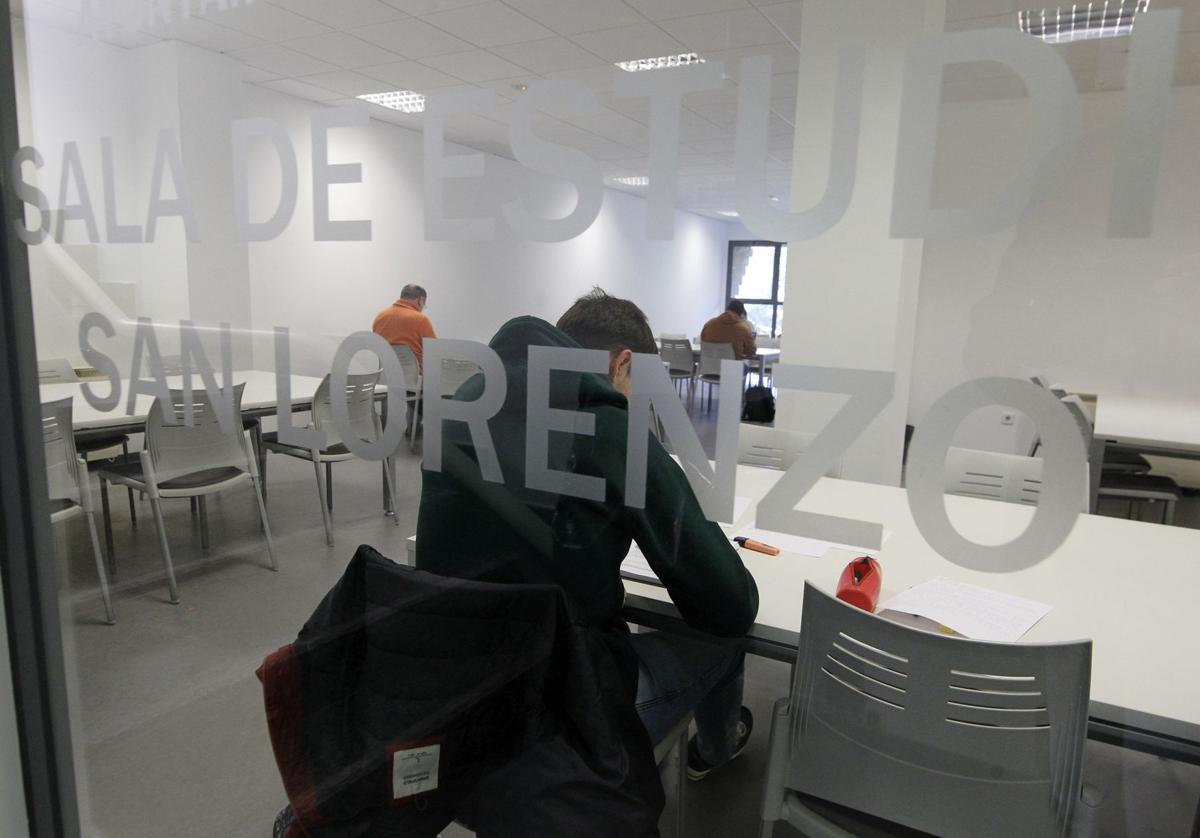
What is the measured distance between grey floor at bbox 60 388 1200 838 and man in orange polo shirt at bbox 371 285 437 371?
19 centimetres

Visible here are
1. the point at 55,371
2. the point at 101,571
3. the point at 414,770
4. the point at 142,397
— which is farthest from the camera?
the point at 101,571

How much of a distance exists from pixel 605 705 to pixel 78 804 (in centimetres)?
108

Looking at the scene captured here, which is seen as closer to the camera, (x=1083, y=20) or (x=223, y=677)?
(x=1083, y=20)

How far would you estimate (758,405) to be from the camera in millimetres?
971

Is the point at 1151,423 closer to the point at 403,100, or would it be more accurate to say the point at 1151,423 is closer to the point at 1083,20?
the point at 1083,20

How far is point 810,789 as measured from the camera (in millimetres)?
1136

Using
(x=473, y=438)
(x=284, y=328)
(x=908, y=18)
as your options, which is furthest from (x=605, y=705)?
(x=908, y=18)

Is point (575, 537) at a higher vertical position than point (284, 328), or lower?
lower

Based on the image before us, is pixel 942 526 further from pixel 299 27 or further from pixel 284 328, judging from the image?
pixel 299 27

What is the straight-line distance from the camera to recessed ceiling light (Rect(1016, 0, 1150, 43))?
0.73m

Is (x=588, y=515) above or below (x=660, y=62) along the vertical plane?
below

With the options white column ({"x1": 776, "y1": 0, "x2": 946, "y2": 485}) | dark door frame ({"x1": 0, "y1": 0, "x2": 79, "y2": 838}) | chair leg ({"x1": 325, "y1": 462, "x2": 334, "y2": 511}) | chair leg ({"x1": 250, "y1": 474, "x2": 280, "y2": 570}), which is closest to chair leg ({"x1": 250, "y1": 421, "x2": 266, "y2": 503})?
chair leg ({"x1": 250, "y1": 474, "x2": 280, "y2": 570})

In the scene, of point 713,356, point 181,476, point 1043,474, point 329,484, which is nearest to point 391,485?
point 329,484

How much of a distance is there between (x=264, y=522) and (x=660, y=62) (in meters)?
1.89
